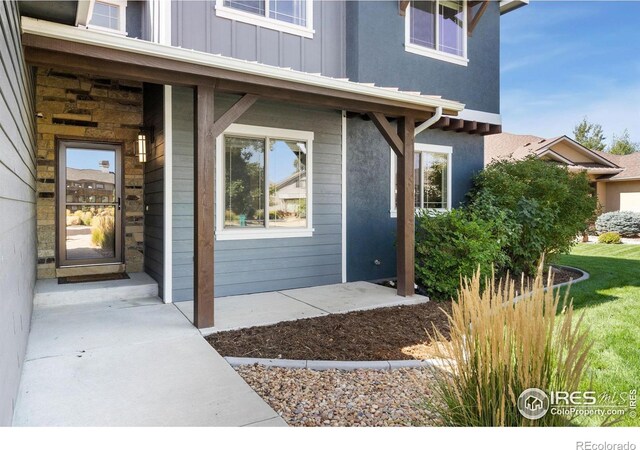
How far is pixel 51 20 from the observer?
3.46 meters

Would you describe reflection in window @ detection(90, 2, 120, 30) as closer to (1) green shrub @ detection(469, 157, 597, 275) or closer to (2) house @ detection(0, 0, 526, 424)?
(2) house @ detection(0, 0, 526, 424)

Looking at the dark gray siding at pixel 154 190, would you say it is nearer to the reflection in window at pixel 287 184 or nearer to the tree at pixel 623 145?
the reflection in window at pixel 287 184

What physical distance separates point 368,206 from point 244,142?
240cm

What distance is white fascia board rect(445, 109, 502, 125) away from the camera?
7.82 meters

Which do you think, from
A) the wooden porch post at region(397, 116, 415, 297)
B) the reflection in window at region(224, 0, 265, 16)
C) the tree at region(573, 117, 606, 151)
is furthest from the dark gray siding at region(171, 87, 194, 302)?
the tree at region(573, 117, 606, 151)

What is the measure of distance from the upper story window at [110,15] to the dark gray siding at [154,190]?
45.1 inches

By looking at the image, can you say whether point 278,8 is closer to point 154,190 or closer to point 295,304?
point 154,190

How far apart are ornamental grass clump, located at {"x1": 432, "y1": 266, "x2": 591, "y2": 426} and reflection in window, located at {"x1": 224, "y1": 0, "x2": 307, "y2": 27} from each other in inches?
218

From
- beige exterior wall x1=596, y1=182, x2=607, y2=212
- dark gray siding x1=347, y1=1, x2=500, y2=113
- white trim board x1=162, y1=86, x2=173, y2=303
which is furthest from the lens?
beige exterior wall x1=596, y1=182, x2=607, y2=212

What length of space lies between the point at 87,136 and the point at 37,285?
2233 millimetres

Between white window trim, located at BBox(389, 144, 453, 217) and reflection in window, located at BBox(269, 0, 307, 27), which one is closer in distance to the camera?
reflection in window, located at BBox(269, 0, 307, 27)

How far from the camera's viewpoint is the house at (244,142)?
4.33m

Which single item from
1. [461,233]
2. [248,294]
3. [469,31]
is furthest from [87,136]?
[469,31]
